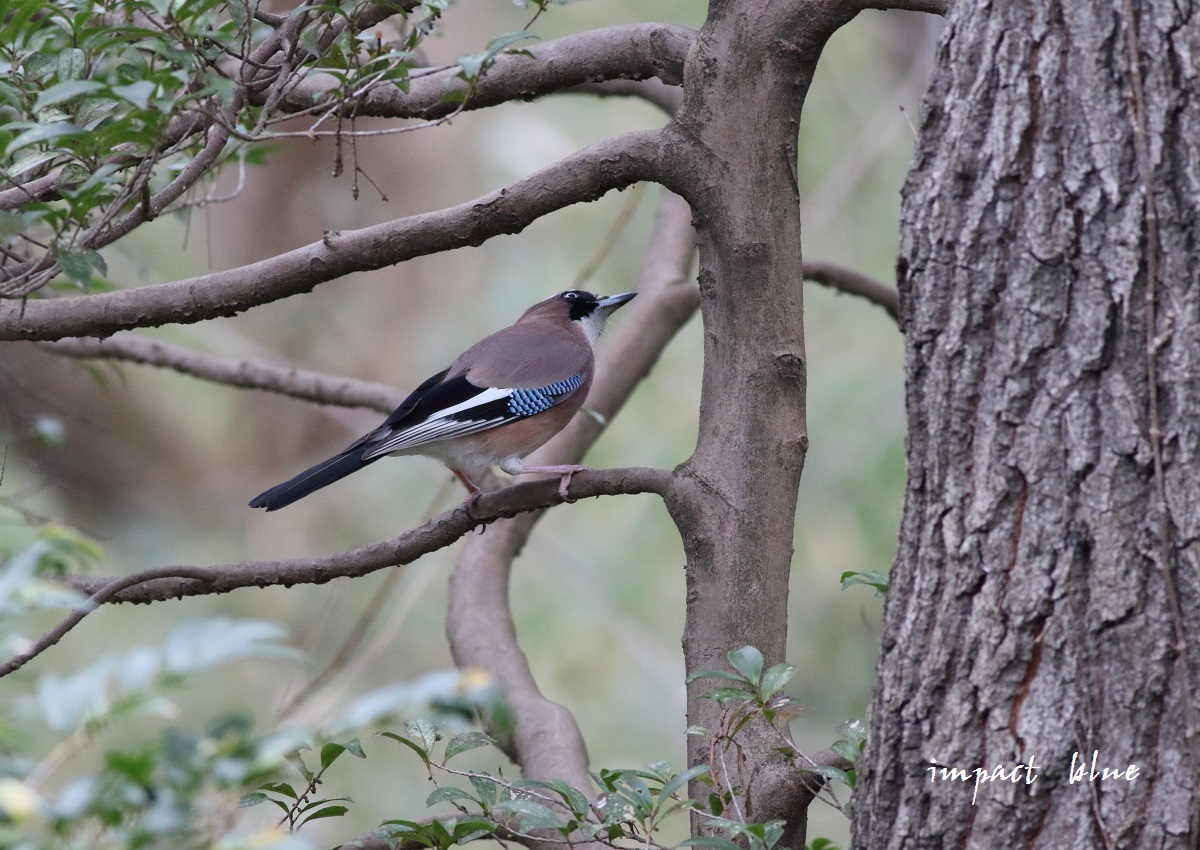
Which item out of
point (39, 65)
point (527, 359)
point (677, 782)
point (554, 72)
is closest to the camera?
point (677, 782)

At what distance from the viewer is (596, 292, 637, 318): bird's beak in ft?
17.0

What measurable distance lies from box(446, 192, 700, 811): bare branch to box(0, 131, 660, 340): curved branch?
146cm

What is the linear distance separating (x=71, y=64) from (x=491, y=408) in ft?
7.04

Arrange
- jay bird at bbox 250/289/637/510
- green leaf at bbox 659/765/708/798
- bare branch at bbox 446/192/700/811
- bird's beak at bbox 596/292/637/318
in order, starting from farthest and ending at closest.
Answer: bird's beak at bbox 596/292/637/318
jay bird at bbox 250/289/637/510
bare branch at bbox 446/192/700/811
green leaf at bbox 659/765/708/798

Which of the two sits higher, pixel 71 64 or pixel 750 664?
pixel 71 64

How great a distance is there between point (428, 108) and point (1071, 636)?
2.27 metres

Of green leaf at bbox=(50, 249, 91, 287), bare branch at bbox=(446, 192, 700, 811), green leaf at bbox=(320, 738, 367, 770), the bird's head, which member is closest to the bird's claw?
bare branch at bbox=(446, 192, 700, 811)

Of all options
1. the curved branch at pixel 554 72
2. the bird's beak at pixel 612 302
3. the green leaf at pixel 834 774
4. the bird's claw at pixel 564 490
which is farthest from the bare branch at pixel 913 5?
the bird's beak at pixel 612 302

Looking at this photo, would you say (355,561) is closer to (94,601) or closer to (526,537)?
(94,601)

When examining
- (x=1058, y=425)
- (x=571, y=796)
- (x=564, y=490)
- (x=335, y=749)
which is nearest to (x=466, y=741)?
(x=571, y=796)

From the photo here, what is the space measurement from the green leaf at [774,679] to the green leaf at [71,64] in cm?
177

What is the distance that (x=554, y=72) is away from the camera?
11.2 feet

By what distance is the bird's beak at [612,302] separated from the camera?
519 centimetres

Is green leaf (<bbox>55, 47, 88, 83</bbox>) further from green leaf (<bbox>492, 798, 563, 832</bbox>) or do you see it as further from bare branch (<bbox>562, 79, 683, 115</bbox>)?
bare branch (<bbox>562, 79, 683, 115</bbox>)
